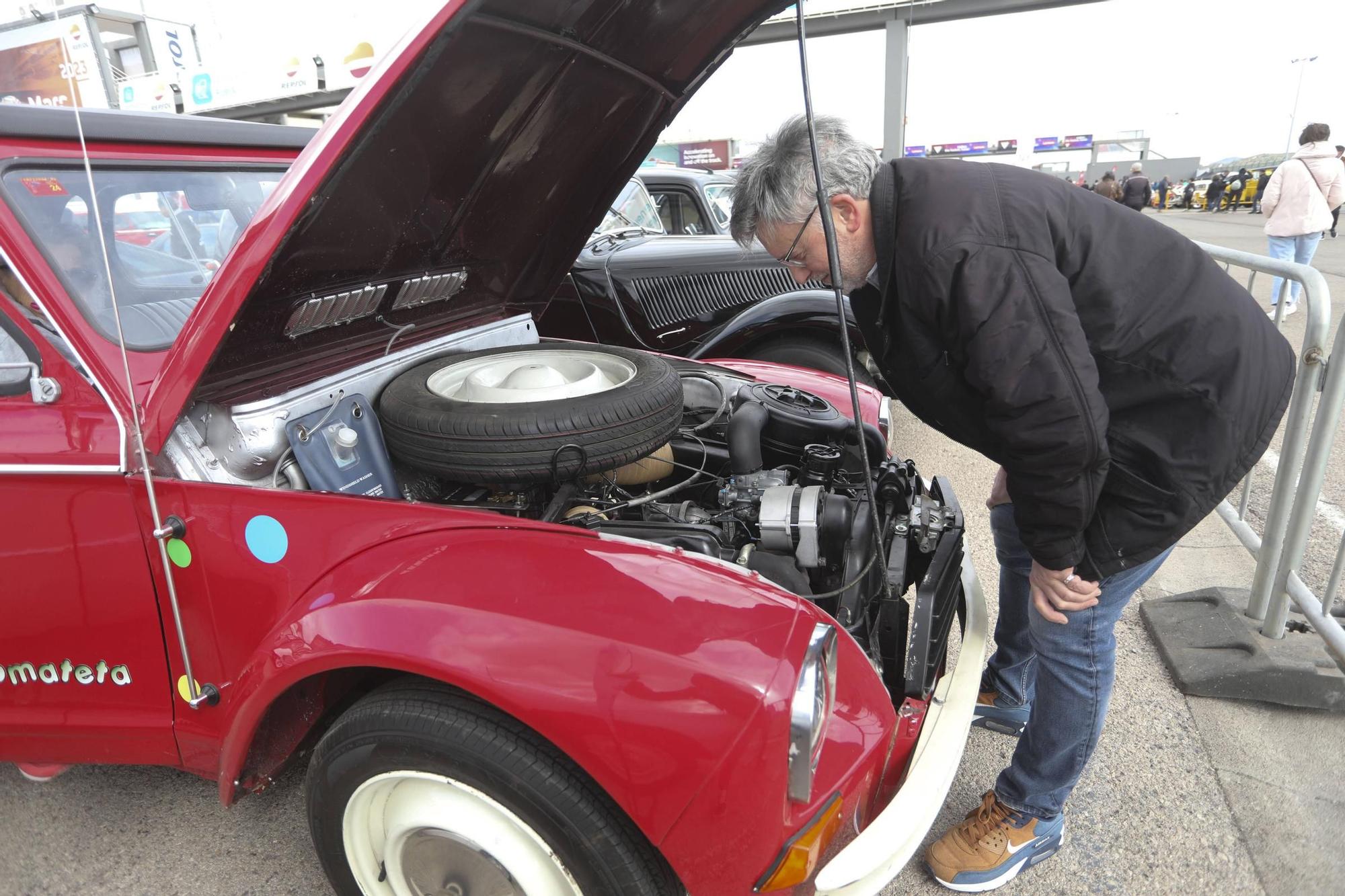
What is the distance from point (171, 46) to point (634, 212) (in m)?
23.4

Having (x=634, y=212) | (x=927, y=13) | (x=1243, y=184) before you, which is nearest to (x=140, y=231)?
(x=634, y=212)

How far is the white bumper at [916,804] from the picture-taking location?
4.54 ft

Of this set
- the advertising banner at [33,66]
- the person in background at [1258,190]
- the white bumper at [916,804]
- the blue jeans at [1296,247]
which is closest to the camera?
the white bumper at [916,804]

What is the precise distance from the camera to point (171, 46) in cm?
2192

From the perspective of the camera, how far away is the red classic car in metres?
A: 1.35

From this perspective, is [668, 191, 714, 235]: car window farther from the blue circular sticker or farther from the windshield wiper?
the blue circular sticker

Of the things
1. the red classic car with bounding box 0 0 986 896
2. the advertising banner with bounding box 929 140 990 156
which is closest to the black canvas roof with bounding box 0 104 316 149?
the red classic car with bounding box 0 0 986 896

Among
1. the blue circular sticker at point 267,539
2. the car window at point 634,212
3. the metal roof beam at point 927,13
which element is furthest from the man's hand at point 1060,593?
the metal roof beam at point 927,13

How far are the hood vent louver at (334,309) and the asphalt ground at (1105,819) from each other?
1.41 metres

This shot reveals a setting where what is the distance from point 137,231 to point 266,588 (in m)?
1.10

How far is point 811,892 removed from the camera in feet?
4.67

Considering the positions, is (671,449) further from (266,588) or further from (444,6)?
(444,6)

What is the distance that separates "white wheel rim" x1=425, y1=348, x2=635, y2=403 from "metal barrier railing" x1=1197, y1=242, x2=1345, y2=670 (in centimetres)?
179

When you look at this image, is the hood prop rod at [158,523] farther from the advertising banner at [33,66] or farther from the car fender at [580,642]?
the advertising banner at [33,66]
